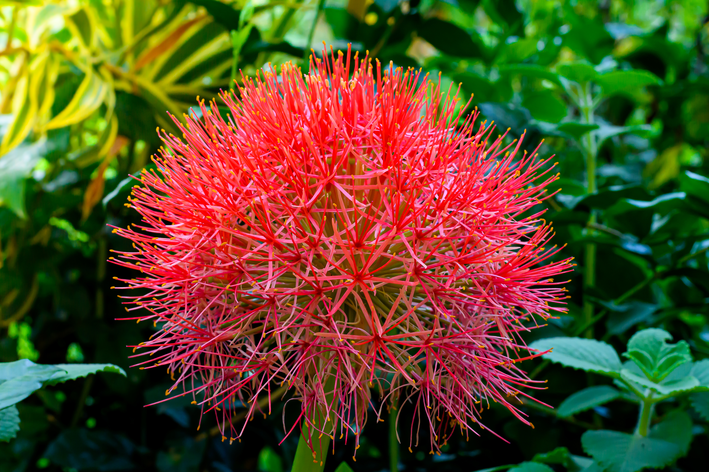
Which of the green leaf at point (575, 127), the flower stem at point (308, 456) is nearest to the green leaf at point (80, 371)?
the flower stem at point (308, 456)

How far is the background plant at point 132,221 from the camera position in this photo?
0.67m

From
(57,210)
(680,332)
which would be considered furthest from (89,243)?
(680,332)

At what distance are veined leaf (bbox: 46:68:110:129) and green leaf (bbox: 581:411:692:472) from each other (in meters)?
0.80

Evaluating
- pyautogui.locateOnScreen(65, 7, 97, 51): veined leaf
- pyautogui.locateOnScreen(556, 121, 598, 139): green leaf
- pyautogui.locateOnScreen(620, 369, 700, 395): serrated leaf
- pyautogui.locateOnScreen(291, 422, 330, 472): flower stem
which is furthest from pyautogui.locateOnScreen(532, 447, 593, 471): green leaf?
pyautogui.locateOnScreen(65, 7, 97, 51): veined leaf

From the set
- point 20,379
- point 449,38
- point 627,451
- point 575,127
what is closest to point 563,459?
point 627,451

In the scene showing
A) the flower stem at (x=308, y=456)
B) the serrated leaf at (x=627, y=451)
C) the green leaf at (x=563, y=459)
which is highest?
the flower stem at (x=308, y=456)

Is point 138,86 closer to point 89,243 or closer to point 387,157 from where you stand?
point 89,243

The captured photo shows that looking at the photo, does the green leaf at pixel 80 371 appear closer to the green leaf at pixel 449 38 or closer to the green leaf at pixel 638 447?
the green leaf at pixel 638 447

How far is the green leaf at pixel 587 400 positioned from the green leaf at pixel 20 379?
50 cm

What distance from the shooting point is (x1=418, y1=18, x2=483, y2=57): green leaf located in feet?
2.85

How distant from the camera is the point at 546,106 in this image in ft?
2.80

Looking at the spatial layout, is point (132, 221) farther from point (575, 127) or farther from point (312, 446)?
point (575, 127)

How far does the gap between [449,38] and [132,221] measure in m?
0.65

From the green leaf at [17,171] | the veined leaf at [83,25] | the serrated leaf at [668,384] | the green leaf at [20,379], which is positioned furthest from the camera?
the veined leaf at [83,25]
